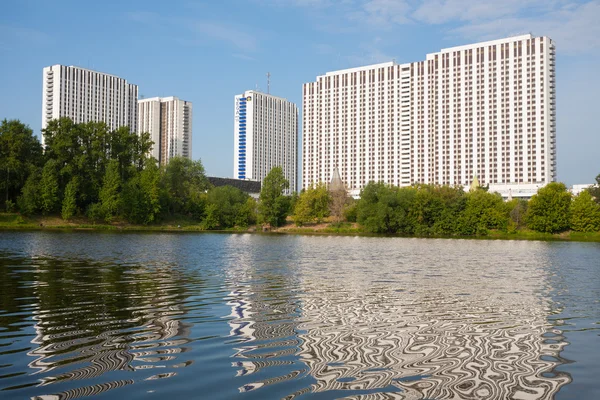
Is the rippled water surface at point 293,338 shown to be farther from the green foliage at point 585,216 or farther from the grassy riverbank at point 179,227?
the green foliage at point 585,216

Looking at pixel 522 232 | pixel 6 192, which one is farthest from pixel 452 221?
pixel 6 192

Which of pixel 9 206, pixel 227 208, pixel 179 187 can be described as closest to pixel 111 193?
pixel 9 206

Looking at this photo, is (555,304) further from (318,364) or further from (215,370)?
(215,370)

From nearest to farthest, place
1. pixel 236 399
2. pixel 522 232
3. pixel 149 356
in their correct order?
1. pixel 236 399
2. pixel 149 356
3. pixel 522 232

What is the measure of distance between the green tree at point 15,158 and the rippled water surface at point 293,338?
84.5m

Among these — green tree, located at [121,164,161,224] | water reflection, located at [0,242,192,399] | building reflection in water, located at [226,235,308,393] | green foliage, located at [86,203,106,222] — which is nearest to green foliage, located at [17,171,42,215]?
green foliage, located at [86,203,106,222]

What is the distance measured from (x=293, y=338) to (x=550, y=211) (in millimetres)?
105405

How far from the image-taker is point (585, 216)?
102 metres

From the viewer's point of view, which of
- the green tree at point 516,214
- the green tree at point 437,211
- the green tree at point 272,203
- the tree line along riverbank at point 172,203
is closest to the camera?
the tree line along riverbank at point 172,203

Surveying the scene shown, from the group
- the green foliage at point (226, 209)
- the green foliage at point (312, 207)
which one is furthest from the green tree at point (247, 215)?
the green foliage at point (312, 207)

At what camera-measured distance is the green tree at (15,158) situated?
→ 314 feet

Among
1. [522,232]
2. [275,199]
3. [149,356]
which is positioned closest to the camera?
[149,356]

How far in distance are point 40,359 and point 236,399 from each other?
4205mm

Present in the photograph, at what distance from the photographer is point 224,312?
48.8ft
